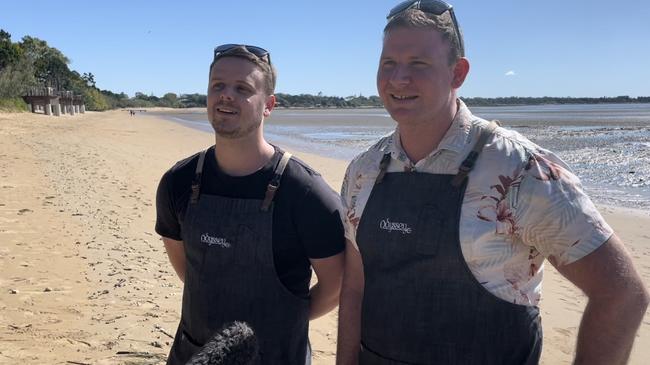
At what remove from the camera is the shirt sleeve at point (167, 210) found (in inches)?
109

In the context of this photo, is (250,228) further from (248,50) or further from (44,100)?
(44,100)

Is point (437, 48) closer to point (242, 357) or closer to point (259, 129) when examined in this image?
point (259, 129)

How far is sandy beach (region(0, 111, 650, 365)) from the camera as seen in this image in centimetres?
460

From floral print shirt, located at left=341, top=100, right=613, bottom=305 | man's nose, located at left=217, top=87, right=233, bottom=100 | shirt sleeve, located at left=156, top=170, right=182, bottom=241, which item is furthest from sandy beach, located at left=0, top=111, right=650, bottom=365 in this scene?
floral print shirt, located at left=341, top=100, right=613, bottom=305

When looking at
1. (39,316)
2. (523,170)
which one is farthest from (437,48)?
(39,316)

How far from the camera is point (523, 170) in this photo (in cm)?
185

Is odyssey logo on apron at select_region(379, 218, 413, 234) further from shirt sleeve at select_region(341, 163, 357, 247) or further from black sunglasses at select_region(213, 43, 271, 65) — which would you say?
black sunglasses at select_region(213, 43, 271, 65)

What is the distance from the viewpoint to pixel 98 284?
601 centimetres

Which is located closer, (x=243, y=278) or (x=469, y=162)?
(x=469, y=162)

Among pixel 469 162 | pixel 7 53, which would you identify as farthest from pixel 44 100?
pixel 469 162

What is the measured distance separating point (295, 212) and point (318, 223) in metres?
0.12

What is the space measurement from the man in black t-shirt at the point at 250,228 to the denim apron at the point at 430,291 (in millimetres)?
442

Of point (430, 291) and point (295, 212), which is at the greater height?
point (295, 212)

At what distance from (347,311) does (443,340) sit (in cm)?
52
